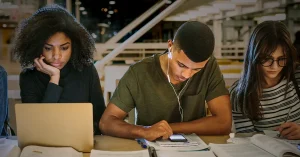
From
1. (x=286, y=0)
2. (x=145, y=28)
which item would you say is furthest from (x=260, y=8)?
(x=145, y=28)

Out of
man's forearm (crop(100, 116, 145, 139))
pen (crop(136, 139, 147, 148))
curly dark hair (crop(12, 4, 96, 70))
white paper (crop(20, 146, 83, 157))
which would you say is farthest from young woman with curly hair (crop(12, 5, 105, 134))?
white paper (crop(20, 146, 83, 157))

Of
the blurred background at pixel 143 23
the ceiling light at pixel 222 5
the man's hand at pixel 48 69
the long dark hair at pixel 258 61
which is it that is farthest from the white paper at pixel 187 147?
the ceiling light at pixel 222 5

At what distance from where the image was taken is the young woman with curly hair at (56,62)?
225cm

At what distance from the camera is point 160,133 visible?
5.48 ft

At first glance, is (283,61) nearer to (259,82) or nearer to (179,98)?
(259,82)

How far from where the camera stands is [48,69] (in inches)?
89.0

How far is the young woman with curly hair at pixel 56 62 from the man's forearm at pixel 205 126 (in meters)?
0.60

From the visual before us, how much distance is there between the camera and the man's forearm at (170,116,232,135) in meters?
1.87

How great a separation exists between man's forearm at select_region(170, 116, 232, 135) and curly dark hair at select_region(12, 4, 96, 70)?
0.87m

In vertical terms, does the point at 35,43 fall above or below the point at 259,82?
above

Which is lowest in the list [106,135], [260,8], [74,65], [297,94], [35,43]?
[106,135]

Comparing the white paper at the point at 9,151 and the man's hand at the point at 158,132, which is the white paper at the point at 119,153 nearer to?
the man's hand at the point at 158,132

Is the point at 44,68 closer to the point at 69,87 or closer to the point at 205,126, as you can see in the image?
the point at 69,87

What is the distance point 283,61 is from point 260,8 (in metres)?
2.58
